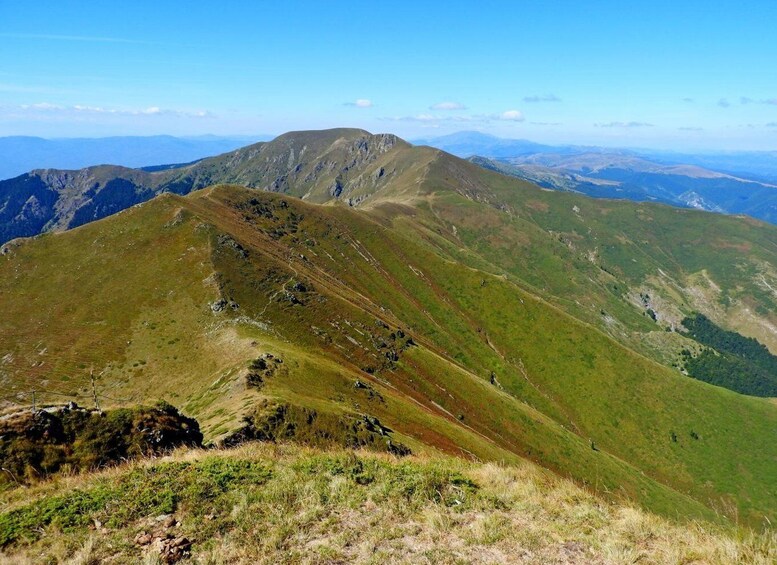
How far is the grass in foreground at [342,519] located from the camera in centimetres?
1052

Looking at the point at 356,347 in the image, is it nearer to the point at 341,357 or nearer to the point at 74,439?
the point at 341,357

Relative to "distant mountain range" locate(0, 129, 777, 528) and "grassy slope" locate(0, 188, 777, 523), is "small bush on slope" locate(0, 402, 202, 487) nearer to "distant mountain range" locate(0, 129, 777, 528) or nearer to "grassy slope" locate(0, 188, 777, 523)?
"distant mountain range" locate(0, 129, 777, 528)

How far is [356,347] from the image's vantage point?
93.4 m

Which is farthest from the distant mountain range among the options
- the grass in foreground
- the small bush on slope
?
the grass in foreground

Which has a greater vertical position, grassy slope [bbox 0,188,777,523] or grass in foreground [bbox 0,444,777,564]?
grass in foreground [bbox 0,444,777,564]

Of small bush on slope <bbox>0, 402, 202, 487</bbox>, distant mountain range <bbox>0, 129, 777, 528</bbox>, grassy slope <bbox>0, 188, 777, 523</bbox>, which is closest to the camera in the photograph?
small bush on slope <bbox>0, 402, 202, 487</bbox>

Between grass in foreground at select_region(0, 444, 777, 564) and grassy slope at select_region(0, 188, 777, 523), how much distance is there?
1941 millimetres

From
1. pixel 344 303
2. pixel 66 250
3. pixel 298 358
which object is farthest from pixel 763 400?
pixel 66 250

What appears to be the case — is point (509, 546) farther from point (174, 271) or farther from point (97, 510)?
point (174, 271)

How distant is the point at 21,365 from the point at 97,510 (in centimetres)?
7486

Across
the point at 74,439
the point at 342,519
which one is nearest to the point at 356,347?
the point at 74,439

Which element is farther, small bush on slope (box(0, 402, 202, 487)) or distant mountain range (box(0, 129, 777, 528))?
distant mountain range (box(0, 129, 777, 528))

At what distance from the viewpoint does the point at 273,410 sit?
4406cm

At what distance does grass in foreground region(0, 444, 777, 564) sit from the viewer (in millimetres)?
10516
